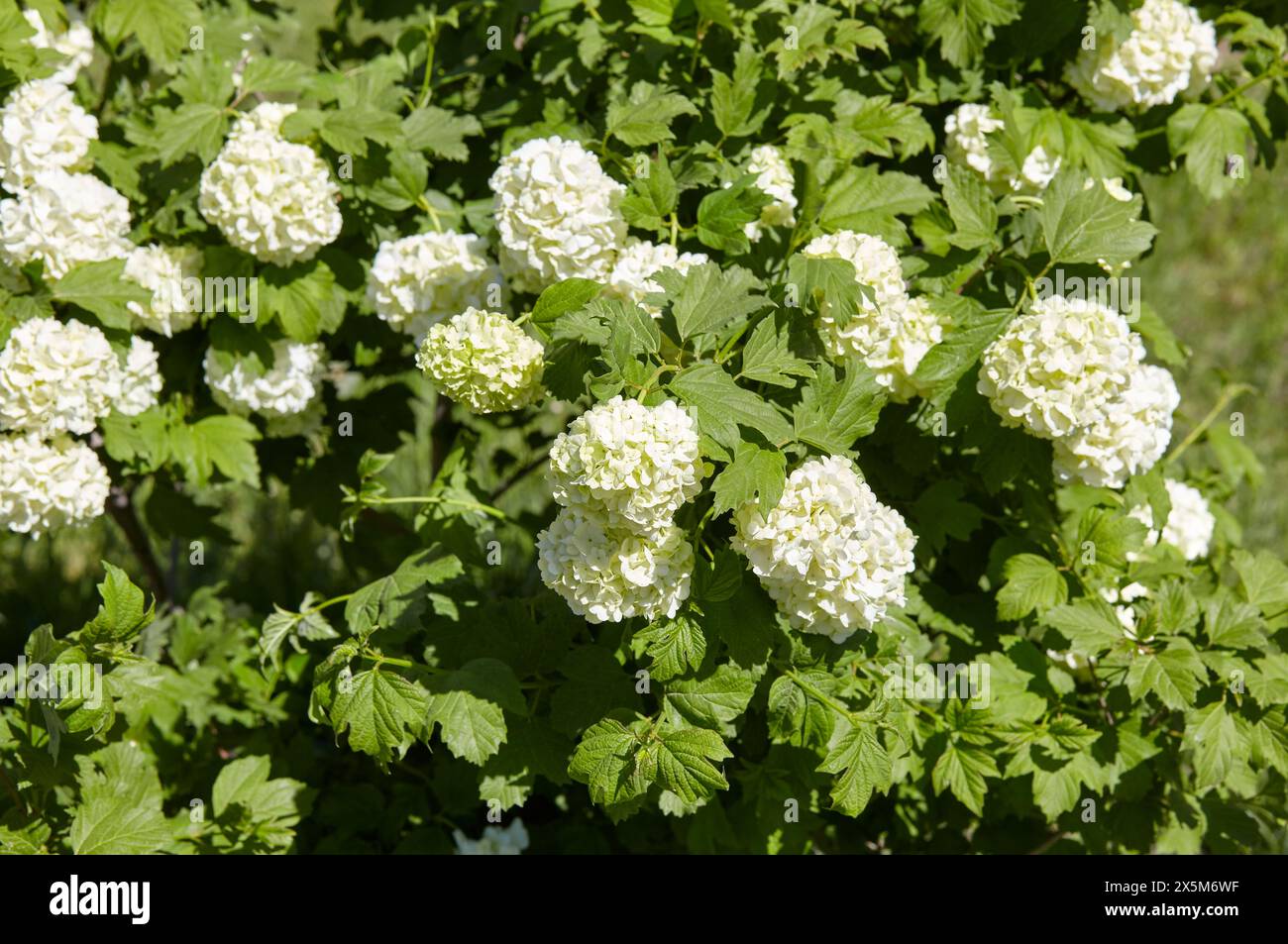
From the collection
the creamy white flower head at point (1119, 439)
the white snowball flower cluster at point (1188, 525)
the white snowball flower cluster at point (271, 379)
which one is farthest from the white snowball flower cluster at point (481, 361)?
the white snowball flower cluster at point (1188, 525)

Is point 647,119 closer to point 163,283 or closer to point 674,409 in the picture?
point 674,409

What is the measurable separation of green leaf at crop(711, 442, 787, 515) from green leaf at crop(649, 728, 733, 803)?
1.33ft

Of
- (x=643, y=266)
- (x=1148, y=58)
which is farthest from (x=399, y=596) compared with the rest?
(x=1148, y=58)

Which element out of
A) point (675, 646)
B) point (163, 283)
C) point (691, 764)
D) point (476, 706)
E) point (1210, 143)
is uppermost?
point (1210, 143)

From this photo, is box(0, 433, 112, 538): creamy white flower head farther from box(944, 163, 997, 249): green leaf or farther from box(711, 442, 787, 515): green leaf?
box(944, 163, 997, 249): green leaf

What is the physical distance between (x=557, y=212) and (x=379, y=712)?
0.97 m

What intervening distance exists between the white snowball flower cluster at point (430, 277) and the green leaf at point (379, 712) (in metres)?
0.74

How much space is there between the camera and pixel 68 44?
10.2ft

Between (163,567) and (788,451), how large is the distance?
3.38 metres

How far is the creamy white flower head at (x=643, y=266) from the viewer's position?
7.64 feet

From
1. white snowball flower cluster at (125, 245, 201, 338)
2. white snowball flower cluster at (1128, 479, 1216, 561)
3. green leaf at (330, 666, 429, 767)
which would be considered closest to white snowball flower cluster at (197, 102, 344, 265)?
white snowball flower cluster at (125, 245, 201, 338)

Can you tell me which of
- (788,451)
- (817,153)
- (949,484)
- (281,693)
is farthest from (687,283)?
(281,693)

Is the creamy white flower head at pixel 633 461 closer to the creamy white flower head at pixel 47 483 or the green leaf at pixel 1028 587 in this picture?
the green leaf at pixel 1028 587

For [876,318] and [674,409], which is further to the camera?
[876,318]
